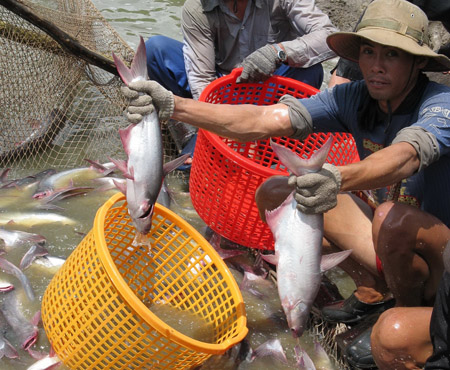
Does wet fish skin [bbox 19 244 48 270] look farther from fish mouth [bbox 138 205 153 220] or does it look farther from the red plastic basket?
fish mouth [bbox 138 205 153 220]

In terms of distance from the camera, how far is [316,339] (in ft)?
10.9

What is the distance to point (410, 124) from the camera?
2949 mm

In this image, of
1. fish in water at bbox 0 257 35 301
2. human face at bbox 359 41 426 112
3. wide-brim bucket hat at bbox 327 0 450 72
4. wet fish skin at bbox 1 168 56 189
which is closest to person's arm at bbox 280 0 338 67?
wide-brim bucket hat at bbox 327 0 450 72

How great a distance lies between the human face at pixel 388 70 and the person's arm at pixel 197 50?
187 centimetres

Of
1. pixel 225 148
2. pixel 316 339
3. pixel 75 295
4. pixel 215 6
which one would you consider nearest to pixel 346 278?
pixel 316 339

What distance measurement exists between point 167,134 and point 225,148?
1839 mm

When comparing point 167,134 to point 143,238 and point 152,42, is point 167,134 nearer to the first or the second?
point 152,42

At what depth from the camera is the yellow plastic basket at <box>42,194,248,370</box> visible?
2.46 meters

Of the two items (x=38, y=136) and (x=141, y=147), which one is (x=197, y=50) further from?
(x=141, y=147)

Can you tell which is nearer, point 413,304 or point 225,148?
point 413,304

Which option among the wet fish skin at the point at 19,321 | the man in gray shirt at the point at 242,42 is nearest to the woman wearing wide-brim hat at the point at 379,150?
the man in gray shirt at the point at 242,42

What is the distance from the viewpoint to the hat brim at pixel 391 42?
2717 mm

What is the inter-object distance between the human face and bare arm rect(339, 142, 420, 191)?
467 millimetres

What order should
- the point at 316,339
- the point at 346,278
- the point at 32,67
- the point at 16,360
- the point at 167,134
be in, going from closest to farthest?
the point at 16,360 < the point at 316,339 < the point at 346,278 < the point at 32,67 < the point at 167,134
